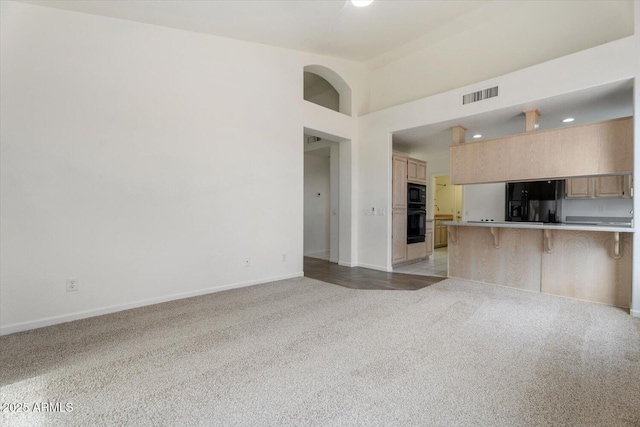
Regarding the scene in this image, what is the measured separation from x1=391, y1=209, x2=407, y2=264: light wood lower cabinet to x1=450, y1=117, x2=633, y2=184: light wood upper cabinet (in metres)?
1.25

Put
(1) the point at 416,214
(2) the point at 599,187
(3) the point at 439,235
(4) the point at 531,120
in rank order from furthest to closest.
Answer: (3) the point at 439,235
(1) the point at 416,214
(2) the point at 599,187
(4) the point at 531,120

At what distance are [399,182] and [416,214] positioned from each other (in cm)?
93

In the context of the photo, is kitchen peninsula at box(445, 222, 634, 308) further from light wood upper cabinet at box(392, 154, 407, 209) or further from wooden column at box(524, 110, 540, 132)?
→ wooden column at box(524, 110, 540, 132)

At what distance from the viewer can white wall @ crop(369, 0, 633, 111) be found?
11.5ft

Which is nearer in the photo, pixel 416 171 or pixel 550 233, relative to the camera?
pixel 550 233

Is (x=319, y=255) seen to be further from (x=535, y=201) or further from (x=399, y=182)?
(x=535, y=201)

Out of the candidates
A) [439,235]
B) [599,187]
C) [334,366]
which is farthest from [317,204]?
[334,366]

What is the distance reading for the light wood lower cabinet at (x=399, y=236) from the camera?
5270mm

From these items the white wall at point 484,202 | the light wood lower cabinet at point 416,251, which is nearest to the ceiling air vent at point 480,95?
the white wall at point 484,202

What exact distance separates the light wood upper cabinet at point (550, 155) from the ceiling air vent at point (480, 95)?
0.63 m

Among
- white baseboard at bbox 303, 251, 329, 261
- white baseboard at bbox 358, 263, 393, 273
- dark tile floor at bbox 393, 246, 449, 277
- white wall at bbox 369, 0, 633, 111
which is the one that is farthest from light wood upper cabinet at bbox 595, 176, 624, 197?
white baseboard at bbox 303, 251, 329, 261

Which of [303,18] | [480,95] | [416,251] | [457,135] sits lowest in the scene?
[416,251]

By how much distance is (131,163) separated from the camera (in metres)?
3.06

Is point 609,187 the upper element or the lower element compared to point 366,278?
upper
